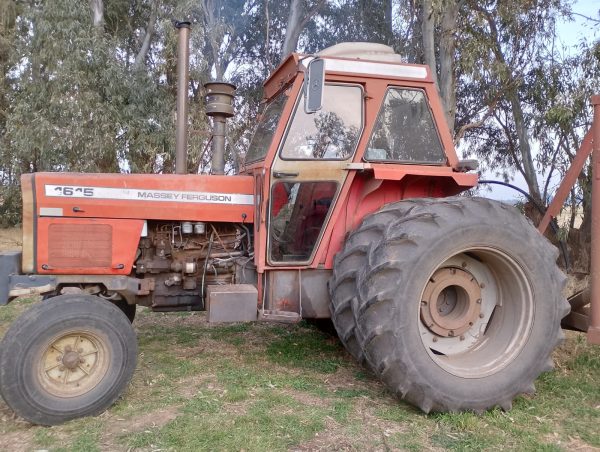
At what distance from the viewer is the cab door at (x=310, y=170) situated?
12.4 ft

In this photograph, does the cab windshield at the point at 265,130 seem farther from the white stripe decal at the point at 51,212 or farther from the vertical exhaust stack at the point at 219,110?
the white stripe decal at the point at 51,212

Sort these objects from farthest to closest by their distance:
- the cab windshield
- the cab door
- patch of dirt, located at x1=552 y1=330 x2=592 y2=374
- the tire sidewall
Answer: patch of dirt, located at x1=552 y1=330 x2=592 y2=374
the cab windshield
the cab door
the tire sidewall

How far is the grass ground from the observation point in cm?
300

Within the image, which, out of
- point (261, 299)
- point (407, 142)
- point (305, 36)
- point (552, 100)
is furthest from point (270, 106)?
point (305, 36)

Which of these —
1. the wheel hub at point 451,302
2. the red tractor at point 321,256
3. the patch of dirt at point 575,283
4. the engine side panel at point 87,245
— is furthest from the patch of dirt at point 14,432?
the patch of dirt at point 575,283

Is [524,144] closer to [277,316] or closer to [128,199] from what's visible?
[277,316]

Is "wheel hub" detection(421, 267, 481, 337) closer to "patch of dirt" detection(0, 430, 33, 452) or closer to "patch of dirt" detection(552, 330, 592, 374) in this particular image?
"patch of dirt" detection(552, 330, 592, 374)

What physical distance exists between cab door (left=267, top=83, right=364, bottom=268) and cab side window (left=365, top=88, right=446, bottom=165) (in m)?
0.16

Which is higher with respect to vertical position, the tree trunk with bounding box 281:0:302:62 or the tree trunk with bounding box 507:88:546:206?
the tree trunk with bounding box 281:0:302:62

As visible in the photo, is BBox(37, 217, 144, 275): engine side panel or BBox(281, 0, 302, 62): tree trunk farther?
BBox(281, 0, 302, 62): tree trunk

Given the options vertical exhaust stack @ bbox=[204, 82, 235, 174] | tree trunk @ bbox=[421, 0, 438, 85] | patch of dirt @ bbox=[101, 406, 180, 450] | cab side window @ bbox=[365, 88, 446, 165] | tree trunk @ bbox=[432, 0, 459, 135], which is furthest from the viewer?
tree trunk @ bbox=[432, 0, 459, 135]

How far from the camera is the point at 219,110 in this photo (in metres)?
4.41

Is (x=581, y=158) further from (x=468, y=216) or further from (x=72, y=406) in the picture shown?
(x=72, y=406)

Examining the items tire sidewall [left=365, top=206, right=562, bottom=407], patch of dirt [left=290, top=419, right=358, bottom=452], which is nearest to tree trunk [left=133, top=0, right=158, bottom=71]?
tire sidewall [left=365, top=206, right=562, bottom=407]
